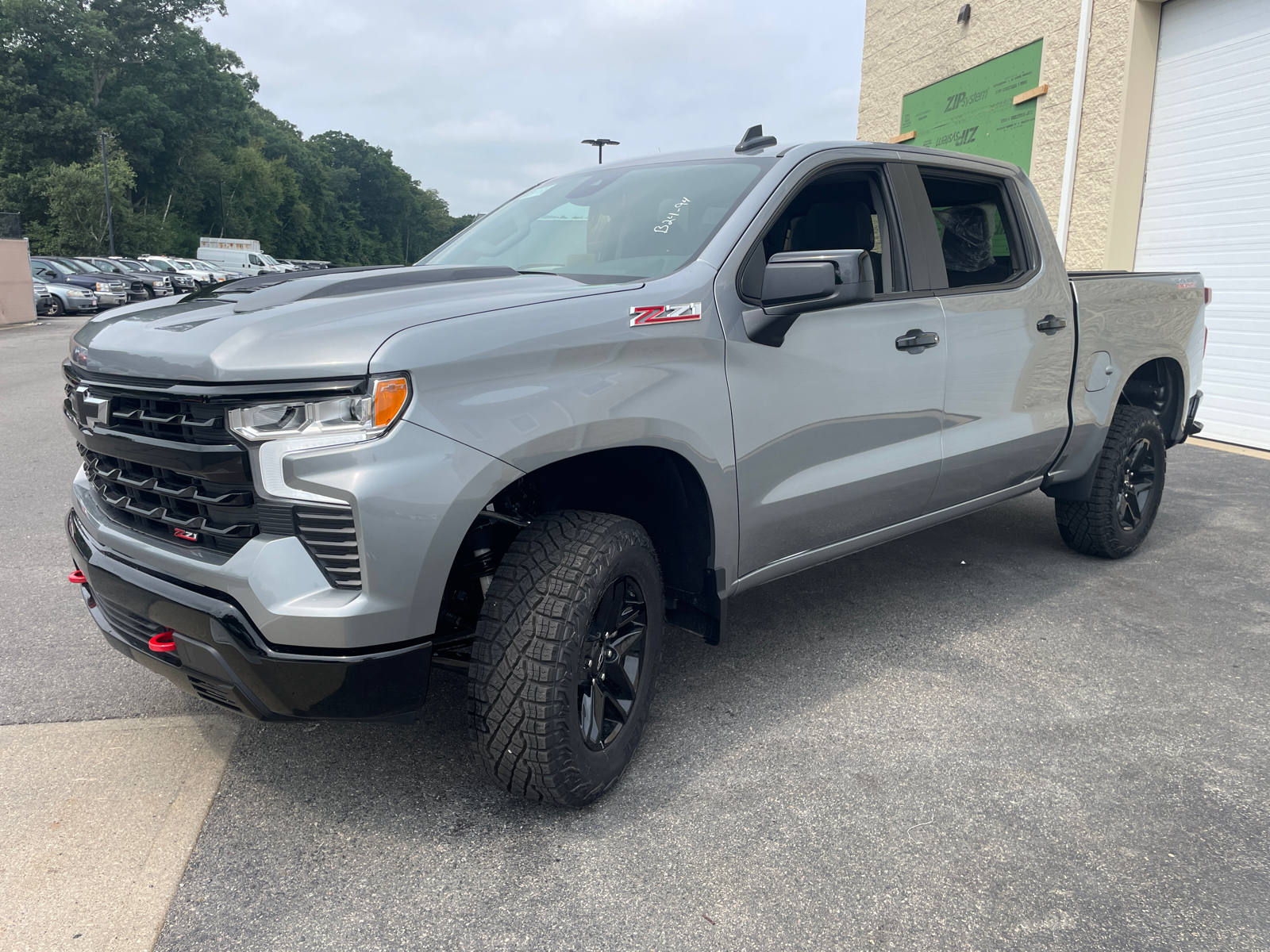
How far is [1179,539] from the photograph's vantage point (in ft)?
17.2

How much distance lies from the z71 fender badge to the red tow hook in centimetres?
140

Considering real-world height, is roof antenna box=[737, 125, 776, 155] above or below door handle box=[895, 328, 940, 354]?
above

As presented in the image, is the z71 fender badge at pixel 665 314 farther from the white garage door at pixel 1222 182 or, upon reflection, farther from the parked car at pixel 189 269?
the parked car at pixel 189 269

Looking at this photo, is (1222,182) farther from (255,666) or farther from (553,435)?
(255,666)

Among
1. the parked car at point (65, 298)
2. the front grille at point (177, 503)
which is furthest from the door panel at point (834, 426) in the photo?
the parked car at point (65, 298)

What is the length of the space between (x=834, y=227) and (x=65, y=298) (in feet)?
90.7

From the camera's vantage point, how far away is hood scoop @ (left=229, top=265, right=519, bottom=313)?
8.04 feet

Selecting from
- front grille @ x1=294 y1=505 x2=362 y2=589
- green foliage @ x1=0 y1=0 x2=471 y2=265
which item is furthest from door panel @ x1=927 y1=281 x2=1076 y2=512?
green foliage @ x1=0 y1=0 x2=471 y2=265

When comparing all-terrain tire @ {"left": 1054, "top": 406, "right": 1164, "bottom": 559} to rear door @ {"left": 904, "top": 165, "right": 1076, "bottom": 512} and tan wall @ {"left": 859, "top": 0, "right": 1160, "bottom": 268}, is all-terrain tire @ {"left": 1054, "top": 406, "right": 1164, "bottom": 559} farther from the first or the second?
tan wall @ {"left": 859, "top": 0, "right": 1160, "bottom": 268}

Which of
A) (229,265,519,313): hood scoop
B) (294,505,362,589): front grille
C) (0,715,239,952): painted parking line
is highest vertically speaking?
(229,265,519,313): hood scoop

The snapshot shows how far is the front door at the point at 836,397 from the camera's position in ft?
9.50

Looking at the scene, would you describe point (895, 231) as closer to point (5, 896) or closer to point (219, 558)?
point (219, 558)

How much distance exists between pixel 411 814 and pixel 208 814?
1.78ft

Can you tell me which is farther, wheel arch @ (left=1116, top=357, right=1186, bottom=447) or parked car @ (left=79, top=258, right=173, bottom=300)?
parked car @ (left=79, top=258, right=173, bottom=300)
